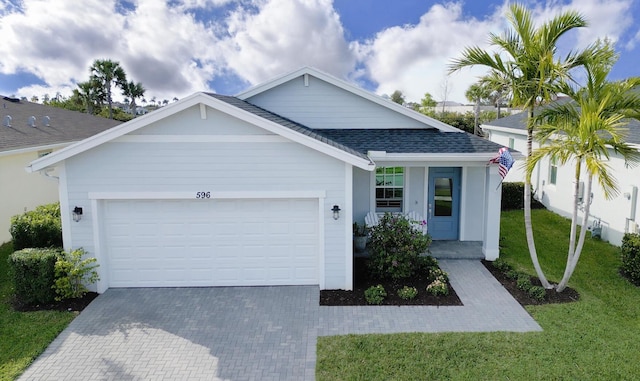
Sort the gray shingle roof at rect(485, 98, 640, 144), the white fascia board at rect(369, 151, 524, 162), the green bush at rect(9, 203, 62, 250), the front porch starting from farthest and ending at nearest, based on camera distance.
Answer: the front porch
the gray shingle roof at rect(485, 98, 640, 144)
the white fascia board at rect(369, 151, 524, 162)
the green bush at rect(9, 203, 62, 250)

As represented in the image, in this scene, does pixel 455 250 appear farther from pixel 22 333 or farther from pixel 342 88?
pixel 22 333

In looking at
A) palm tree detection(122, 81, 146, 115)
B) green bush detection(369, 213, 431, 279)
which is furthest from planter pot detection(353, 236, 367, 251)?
palm tree detection(122, 81, 146, 115)

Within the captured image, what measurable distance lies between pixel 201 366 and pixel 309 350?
181 centimetres

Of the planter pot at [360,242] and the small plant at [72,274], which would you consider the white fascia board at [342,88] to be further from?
the small plant at [72,274]

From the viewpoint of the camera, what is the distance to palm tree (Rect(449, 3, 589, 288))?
341 inches

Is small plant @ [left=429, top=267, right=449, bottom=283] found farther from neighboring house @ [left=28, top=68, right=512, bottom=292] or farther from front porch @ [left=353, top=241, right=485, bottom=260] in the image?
neighboring house @ [left=28, top=68, right=512, bottom=292]

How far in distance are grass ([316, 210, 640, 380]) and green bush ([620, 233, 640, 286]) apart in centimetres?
77

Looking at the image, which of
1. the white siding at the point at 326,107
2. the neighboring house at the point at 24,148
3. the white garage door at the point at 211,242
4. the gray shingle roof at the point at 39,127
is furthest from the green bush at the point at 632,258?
the gray shingle roof at the point at 39,127

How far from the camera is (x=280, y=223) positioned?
10.0 meters

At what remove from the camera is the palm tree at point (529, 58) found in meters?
8.67

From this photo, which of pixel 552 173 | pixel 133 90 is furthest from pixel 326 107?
pixel 133 90

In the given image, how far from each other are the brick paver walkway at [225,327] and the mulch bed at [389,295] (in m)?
0.22

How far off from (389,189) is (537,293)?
512 centimetres

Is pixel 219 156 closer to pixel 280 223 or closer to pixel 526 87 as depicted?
pixel 280 223
